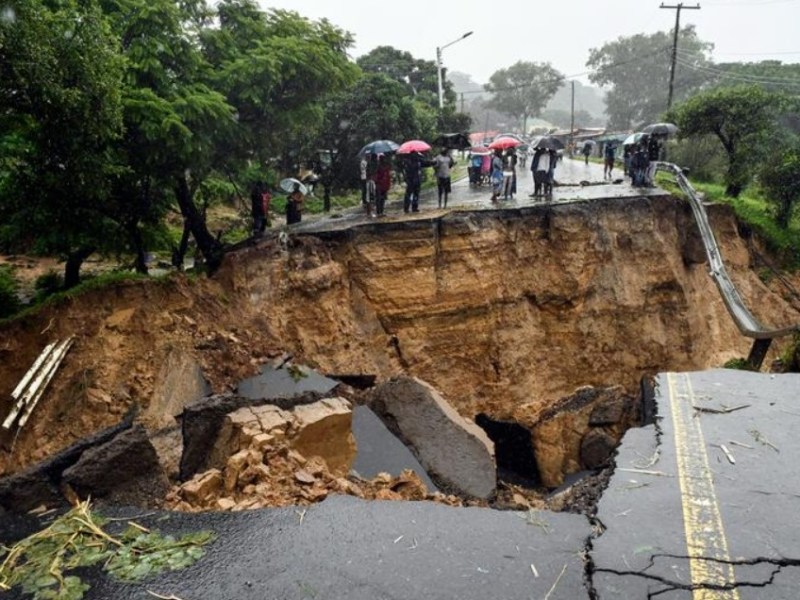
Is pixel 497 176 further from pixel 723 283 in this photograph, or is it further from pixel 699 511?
pixel 699 511

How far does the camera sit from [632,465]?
561 cm

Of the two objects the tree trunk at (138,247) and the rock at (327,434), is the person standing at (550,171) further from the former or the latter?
the rock at (327,434)

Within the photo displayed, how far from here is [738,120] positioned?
2053cm

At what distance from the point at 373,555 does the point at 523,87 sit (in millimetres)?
71167

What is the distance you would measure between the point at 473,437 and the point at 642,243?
410 inches

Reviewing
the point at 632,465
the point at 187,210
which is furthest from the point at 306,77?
the point at 632,465

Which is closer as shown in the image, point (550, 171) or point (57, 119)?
point (57, 119)

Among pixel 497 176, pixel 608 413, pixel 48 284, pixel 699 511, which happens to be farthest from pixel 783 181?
pixel 48 284

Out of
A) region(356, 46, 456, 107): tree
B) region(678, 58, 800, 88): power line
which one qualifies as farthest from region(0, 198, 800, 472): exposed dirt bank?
region(678, 58, 800, 88): power line

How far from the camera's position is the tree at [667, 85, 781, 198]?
20.2m

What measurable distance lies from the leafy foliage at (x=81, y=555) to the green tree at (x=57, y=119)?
5.31 m

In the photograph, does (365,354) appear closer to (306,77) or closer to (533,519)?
(306,77)

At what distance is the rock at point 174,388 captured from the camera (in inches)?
358

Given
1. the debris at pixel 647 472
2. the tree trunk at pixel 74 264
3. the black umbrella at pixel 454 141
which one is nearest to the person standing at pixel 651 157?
the black umbrella at pixel 454 141
